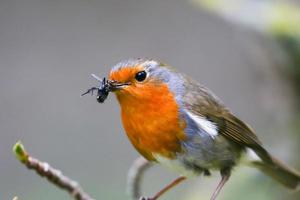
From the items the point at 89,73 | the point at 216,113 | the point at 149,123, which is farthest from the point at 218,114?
the point at 89,73

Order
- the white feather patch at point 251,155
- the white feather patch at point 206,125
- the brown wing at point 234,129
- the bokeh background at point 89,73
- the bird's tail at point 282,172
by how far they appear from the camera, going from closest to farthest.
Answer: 1. the white feather patch at point 206,125
2. the brown wing at point 234,129
3. the white feather patch at point 251,155
4. the bird's tail at point 282,172
5. the bokeh background at point 89,73

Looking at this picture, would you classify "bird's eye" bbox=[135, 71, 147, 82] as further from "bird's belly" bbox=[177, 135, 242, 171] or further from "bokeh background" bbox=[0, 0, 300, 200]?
"bokeh background" bbox=[0, 0, 300, 200]

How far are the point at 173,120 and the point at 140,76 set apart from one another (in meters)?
0.28

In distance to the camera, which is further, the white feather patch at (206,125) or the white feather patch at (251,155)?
the white feather patch at (251,155)

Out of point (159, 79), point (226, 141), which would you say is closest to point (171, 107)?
point (159, 79)

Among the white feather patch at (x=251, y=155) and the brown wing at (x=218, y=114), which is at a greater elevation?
the brown wing at (x=218, y=114)

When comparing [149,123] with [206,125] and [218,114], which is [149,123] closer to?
[206,125]

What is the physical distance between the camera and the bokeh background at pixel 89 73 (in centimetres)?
688

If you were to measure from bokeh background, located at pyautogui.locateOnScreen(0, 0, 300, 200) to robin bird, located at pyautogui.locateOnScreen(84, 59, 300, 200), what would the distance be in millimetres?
1385

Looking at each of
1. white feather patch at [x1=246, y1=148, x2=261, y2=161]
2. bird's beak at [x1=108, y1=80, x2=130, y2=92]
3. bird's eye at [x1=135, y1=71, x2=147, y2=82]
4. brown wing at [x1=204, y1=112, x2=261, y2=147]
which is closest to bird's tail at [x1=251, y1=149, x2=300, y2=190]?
white feather patch at [x1=246, y1=148, x2=261, y2=161]

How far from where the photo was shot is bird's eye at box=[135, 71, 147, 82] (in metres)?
3.83

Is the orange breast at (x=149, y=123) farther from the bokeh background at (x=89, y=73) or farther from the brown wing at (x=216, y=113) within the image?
the bokeh background at (x=89, y=73)

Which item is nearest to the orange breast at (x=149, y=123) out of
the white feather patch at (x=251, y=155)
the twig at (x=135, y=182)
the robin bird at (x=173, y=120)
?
the robin bird at (x=173, y=120)

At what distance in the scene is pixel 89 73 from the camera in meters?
8.17
